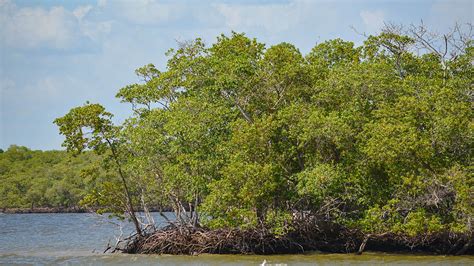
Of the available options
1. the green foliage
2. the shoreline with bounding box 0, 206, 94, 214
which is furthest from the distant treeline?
the green foliage

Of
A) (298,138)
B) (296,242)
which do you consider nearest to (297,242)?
(296,242)

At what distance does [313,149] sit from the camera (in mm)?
24766

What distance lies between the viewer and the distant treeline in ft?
277

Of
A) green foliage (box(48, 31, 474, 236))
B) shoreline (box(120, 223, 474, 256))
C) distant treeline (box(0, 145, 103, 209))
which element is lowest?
shoreline (box(120, 223, 474, 256))

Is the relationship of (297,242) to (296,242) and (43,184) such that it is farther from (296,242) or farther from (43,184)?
(43,184)

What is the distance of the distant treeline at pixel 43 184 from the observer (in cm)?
8450

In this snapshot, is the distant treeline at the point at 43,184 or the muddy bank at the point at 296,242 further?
the distant treeline at the point at 43,184

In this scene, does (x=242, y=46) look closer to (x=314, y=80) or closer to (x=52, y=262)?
(x=314, y=80)

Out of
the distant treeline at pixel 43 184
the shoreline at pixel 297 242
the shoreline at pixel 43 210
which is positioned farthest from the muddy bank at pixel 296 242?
the shoreline at pixel 43 210

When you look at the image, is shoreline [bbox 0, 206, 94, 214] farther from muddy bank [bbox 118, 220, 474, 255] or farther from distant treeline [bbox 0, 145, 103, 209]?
muddy bank [bbox 118, 220, 474, 255]

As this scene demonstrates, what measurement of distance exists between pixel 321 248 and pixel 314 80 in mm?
6027

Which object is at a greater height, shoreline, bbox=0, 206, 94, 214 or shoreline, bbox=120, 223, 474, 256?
shoreline, bbox=0, 206, 94, 214

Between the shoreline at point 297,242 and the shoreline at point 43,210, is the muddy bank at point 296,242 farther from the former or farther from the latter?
the shoreline at point 43,210

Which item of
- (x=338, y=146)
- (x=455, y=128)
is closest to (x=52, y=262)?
(x=338, y=146)
